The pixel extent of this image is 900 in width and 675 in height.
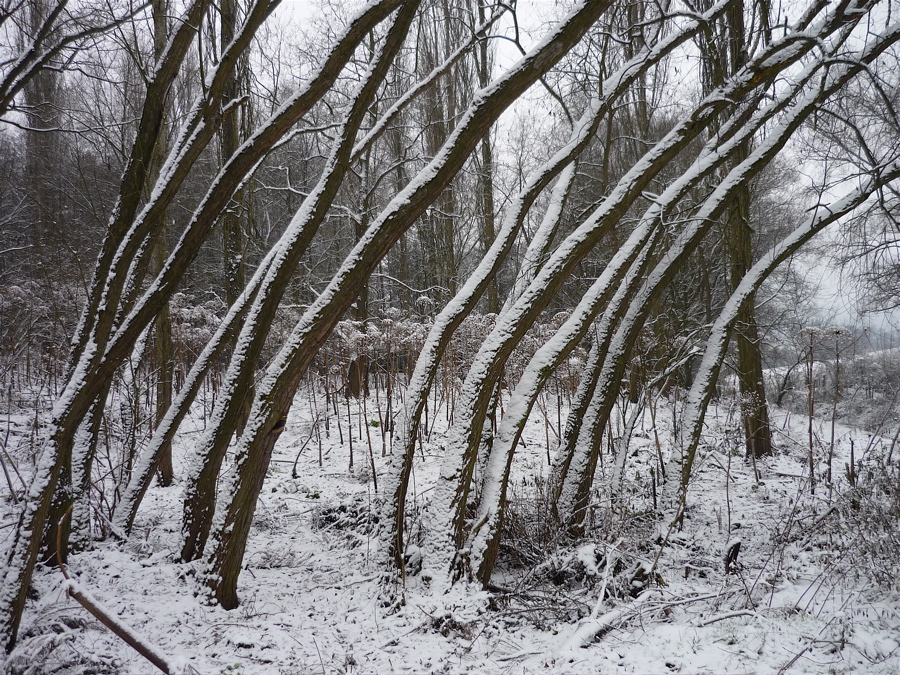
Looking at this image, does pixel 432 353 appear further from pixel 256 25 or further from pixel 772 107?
pixel 772 107

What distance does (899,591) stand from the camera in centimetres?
351

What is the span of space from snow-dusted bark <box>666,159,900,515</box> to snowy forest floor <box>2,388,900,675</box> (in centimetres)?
Result: 63

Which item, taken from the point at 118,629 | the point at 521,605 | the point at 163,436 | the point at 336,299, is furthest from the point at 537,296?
the point at 163,436

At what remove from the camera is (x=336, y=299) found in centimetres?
379

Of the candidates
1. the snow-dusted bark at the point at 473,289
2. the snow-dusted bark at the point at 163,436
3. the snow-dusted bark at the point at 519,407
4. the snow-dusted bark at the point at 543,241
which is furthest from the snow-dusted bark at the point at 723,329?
the snow-dusted bark at the point at 163,436

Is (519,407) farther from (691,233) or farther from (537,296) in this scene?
(691,233)

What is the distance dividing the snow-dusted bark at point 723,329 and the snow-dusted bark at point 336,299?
10.6 ft

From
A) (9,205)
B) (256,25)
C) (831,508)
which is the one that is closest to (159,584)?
(256,25)

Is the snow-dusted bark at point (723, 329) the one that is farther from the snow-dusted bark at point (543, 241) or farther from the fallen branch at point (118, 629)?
the fallen branch at point (118, 629)

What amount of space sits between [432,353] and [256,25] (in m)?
2.97

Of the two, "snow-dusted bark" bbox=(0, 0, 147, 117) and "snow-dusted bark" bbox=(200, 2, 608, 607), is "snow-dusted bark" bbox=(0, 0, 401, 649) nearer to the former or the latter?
"snow-dusted bark" bbox=(0, 0, 147, 117)

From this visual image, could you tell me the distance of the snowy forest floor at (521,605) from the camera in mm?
3029

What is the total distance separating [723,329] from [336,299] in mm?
4213

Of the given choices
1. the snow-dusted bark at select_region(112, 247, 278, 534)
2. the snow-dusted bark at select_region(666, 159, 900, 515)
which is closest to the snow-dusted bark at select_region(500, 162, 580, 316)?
the snow-dusted bark at select_region(666, 159, 900, 515)
